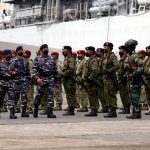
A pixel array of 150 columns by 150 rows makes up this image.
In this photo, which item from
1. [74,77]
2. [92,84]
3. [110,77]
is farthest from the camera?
[74,77]

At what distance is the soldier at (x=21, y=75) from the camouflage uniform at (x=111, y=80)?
1.71 m

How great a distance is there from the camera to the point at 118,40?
76.0 feet

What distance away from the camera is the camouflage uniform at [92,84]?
12.1m

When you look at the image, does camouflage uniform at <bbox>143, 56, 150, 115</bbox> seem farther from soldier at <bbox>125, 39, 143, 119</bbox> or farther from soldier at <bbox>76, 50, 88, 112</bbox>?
soldier at <bbox>125, 39, 143, 119</bbox>

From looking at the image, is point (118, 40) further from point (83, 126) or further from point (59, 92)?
point (83, 126)

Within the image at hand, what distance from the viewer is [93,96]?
39.9 ft

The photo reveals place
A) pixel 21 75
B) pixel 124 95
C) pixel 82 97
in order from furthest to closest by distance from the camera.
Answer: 1. pixel 82 97
2. pixel 124 95
3. pixel 21 75

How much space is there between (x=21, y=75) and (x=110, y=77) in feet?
6.24

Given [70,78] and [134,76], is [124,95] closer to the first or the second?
[70,78]

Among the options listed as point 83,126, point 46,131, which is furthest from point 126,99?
point 46,131

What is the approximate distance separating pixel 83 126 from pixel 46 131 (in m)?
1.04

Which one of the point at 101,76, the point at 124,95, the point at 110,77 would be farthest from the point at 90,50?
the point at 124,95

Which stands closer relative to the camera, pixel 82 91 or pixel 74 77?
pixel 74 77

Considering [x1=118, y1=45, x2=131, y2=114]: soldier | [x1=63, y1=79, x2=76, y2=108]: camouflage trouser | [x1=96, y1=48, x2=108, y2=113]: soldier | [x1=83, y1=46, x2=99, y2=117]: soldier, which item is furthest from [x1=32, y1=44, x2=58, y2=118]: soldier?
[x1=118, y1=45, x2=131, y2=114]: soldier
